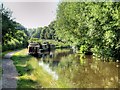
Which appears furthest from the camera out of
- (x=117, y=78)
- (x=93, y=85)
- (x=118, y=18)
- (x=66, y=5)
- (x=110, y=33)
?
(x=66, y=5)

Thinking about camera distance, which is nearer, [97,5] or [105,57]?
[97,5]

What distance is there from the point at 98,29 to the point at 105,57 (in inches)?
173

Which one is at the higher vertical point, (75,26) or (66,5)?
(66,5)

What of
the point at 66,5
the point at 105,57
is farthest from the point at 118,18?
the point at 66,5

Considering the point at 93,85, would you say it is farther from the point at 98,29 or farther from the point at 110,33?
the point at 98,29

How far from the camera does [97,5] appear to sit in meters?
34.4

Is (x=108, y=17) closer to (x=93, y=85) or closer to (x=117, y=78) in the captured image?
(x=117, y=78)

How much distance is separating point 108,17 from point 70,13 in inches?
803

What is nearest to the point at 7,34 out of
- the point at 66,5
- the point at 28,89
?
the point at 66,5

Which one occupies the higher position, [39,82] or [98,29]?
[98,29]

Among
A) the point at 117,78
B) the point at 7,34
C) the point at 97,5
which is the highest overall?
the point at 97,5

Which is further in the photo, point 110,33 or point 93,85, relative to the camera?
point 110,33

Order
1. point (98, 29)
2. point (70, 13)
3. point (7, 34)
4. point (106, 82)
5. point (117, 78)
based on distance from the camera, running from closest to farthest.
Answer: point (106, 82), point (117, 78), point (98, 29), point (7, 34), point (70, 13)

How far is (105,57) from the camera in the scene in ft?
126
